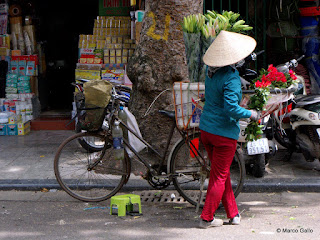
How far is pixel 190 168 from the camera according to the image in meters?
5.39

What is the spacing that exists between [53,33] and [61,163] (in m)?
6.57

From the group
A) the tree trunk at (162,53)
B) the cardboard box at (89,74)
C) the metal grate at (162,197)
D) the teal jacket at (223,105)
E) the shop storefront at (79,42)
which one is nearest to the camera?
the teal jacket at (223,105)

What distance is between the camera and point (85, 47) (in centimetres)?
982

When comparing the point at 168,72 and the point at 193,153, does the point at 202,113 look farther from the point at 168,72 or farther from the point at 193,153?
the point at 168,72

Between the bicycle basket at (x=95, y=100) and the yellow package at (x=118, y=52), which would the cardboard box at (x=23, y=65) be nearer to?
the yellow package at (x=118, y=52)

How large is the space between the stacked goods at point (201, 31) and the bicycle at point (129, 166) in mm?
843

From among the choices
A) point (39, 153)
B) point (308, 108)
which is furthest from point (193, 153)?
point (39, 153)

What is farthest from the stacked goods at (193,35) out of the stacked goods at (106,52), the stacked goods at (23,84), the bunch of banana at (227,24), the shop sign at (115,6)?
the stacked goods at (23,84)

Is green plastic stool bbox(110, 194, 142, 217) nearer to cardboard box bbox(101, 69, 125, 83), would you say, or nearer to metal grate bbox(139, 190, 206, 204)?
metal grate bbox(139, 190, 206, 204)

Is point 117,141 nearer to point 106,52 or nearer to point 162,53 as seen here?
point 162,53

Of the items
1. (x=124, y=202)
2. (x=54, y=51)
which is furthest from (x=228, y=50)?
(x=54, y=51)

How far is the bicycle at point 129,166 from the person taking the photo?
5.29 meters

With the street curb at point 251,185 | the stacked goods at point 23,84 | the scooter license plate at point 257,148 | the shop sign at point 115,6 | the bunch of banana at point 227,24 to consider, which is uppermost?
the shop sign at point 115,6

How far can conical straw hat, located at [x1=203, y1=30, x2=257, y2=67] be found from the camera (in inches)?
177
